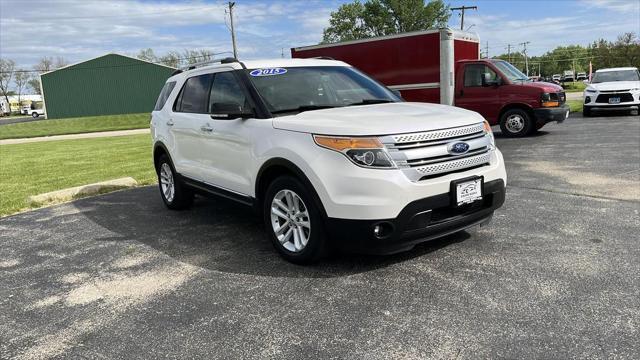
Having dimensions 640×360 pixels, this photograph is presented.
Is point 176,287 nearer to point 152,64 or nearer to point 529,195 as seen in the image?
point 529,195

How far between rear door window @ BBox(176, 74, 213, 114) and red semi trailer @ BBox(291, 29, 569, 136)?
7645 mm

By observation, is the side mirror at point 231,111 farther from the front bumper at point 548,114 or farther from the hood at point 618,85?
the hood at point 618,85

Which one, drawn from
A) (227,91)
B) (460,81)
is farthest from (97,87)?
(227,91)

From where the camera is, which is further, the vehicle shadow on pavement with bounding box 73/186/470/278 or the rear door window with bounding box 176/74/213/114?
the rear door window with bounding box 176/74/213/114

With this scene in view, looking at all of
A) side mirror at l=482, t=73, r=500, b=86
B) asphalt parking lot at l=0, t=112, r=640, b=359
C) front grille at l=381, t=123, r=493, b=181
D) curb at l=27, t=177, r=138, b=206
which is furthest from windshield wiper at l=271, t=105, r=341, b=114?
side mirror at l=482, t=73, r=500, b=86

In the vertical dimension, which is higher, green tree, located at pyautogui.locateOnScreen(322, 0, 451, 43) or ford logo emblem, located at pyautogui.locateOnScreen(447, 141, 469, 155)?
green tree, located at pyautogui.locateOnScreen(322, 0, 451, 43)

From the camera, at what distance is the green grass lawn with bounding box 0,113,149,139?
103 feet

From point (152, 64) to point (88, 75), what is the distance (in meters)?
6.50

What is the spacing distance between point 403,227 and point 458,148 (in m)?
0.77

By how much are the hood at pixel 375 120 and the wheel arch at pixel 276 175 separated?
0.30 metres

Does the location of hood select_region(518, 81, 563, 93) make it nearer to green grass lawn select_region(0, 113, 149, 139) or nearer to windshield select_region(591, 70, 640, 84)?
windshield select_region(591, 70, 640, 84)

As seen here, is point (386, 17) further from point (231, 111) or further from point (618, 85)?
point (231, 111)

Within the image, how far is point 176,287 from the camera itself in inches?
158

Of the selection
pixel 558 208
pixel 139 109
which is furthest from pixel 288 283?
pixel 139 109
